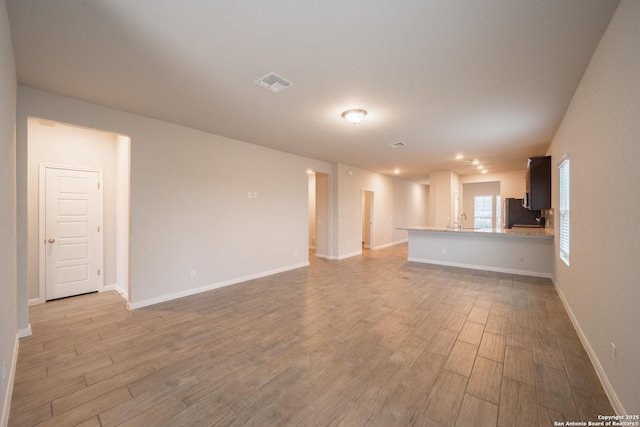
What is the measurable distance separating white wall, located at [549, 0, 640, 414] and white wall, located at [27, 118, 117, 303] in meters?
5.80

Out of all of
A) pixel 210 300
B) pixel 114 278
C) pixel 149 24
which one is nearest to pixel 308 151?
pixel 210 300

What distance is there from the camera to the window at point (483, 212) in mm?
11508

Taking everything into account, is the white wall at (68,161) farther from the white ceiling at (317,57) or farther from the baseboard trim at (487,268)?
the baseboard trim at (487,268)

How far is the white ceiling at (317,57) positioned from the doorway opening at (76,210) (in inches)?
60.0

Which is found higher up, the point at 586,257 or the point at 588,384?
the point at 586,257

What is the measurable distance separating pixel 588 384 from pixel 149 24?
4.48m

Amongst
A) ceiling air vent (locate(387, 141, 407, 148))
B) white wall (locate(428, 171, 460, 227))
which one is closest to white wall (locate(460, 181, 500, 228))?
white wall (locate(428, 171, 460, 227))

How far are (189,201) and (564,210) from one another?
5.97 meters

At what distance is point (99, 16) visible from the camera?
6.01 feet

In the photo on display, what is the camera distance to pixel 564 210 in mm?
3758

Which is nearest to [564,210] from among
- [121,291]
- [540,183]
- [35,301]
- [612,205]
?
[540,183]

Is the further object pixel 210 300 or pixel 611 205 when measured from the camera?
pixel 210 300

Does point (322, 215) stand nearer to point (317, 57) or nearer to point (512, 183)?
point (317, 57)

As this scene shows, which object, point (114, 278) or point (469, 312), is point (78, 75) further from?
point (469, 312)
